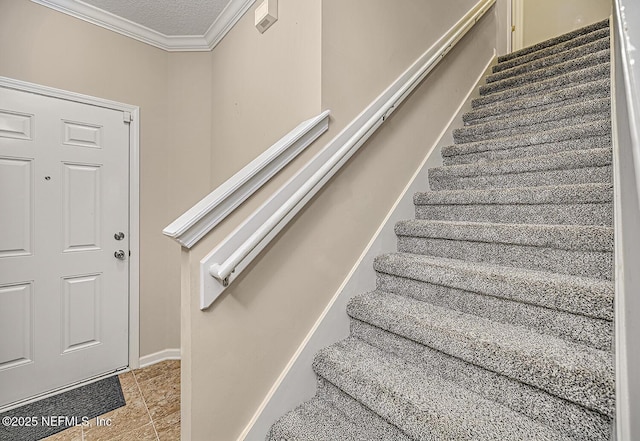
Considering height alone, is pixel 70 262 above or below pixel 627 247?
below

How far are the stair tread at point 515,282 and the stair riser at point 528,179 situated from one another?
0.56m

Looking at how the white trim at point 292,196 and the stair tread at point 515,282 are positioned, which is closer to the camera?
the stair tread at point 515,282

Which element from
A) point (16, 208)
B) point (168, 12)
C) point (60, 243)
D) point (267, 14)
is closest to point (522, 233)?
point (267, 14)

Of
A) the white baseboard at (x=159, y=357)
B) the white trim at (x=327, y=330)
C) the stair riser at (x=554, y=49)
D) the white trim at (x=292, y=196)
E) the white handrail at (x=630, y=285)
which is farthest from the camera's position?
the white baseboard at (x=159, y=357)

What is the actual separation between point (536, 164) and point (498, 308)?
0.88m

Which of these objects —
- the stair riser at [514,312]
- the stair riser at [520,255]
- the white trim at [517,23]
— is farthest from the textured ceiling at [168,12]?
the white trim at [517,23]

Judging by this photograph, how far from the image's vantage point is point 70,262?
6.88 ft

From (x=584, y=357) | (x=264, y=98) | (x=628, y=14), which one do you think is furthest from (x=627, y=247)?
(x=264, y=98)

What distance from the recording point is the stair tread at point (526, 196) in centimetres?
126

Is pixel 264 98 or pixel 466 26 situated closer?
pixel 264 98

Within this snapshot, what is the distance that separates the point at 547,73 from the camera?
2.27m

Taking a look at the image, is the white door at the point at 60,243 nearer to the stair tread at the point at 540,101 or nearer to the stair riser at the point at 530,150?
the stair riser at the point at 530,150

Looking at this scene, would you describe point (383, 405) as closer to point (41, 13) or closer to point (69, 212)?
point (69, 212)

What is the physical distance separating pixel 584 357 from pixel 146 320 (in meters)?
2.68
